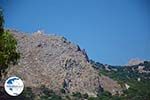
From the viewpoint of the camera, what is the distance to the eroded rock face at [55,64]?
12686 cm

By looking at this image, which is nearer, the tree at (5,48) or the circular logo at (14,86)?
the circular logo at (14,86)

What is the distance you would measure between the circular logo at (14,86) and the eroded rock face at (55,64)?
355ft

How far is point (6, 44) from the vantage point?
66.3 ft

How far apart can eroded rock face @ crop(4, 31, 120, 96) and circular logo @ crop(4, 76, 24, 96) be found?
355 ft

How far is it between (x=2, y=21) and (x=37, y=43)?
116475mm

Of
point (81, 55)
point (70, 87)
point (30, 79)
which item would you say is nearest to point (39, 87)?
point (30, 79)

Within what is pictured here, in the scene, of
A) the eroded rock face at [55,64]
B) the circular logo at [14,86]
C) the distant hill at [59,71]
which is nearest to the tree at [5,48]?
the circular logo at [14,86]

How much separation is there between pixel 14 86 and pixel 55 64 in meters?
121

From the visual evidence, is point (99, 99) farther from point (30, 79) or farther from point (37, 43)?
point (37, 43)

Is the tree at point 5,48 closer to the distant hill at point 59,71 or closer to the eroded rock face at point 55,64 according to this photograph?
the distant hill at point 59,71

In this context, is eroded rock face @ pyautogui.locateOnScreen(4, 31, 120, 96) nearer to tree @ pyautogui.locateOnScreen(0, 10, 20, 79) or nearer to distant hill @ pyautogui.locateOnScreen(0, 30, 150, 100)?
distant hill @ pyautogui.locateOnScreen(0, 30, 150, 100)

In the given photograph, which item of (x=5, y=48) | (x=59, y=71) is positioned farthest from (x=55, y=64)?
(x=5, y=48)

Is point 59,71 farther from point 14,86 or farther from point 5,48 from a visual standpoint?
point 14,86

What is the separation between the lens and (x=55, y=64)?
13375 cm
